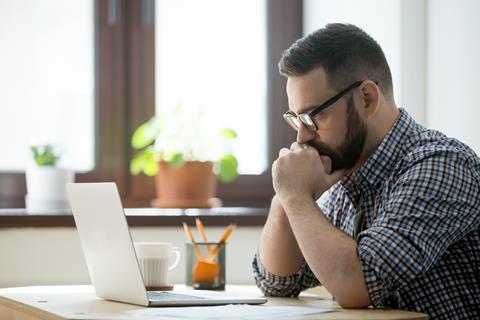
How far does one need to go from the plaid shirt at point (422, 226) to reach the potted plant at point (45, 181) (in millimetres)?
1574

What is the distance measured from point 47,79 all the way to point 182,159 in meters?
0.59

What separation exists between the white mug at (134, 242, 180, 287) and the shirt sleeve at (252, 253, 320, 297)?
23 centimetres

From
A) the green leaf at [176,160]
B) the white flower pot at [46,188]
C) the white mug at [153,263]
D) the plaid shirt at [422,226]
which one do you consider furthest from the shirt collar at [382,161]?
the white flower pot at [46,188]

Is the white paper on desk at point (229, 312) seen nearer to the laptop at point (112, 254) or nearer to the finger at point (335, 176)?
the laptop at point (112, 254)

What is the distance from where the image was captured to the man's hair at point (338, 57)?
194cm

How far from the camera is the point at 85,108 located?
3396 millimetres

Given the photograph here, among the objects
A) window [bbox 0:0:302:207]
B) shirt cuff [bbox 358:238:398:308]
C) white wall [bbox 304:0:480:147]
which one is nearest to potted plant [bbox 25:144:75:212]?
window [bbox 0:0:302:207]

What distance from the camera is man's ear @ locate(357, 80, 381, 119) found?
1949mm

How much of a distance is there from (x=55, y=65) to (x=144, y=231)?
0.78 metres

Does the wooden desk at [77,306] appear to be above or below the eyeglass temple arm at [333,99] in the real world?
below

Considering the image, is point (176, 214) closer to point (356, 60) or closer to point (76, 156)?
point (76, 156)

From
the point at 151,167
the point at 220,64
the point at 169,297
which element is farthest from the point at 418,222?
the point at 220,64

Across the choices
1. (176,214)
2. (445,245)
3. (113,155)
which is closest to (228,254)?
(176,214)

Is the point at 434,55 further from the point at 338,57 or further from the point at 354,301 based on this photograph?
the point at 354,301
